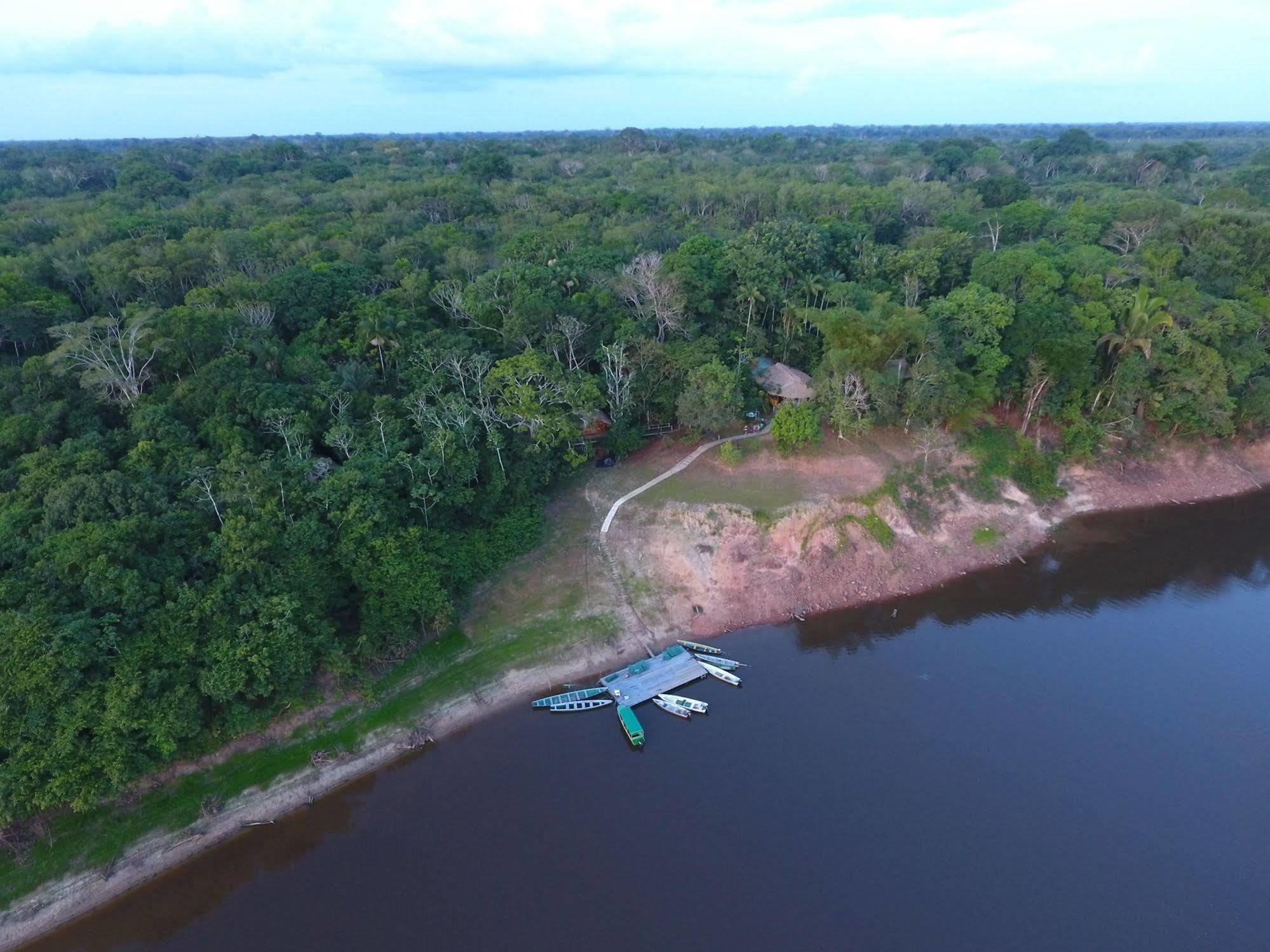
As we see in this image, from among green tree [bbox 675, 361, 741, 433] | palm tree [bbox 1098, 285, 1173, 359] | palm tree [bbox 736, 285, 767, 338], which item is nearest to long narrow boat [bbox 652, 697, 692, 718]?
green tree [bbox 675, 361, 741, 433]

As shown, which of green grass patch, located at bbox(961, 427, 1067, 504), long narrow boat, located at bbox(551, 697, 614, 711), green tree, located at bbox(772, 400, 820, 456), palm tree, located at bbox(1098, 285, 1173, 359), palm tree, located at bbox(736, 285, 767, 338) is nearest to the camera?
long narrow boat, located at bbox(551, 697, 614, 711)

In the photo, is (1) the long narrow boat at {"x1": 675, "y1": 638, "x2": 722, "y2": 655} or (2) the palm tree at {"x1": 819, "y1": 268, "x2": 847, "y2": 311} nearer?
(1) the long narrow boat at {"x1": 675, "y1": 638, "x2": 722, "y2": 655}

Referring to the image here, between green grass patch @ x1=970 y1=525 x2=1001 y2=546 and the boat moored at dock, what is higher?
green grass patch @ x1=970 y1=525 x2=1001 y2=546

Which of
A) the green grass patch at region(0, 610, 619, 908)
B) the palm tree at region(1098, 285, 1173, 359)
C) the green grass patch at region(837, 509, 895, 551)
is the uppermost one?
the palm tree at region(1098, 285, 1173, 359)

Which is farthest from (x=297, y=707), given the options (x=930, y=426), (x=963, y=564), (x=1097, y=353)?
(x=1097, y=353)

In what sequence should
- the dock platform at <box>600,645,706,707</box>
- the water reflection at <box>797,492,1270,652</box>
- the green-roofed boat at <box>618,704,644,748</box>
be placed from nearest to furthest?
the green-roofed boat at <box>618,704,644,748</box> → the dock platform at <box>600,645,706,707</box> → the water reflection at <box>797,492,1270,652</box>

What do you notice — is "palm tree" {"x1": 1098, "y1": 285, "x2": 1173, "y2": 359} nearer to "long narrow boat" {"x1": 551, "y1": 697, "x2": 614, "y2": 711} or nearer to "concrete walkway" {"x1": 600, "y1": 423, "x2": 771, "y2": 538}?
"concrete walkway" {"x1": 600, "y1": 423, "x2": 771, "y2": 538}

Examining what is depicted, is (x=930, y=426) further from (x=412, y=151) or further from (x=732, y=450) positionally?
(x=412, y=151)
